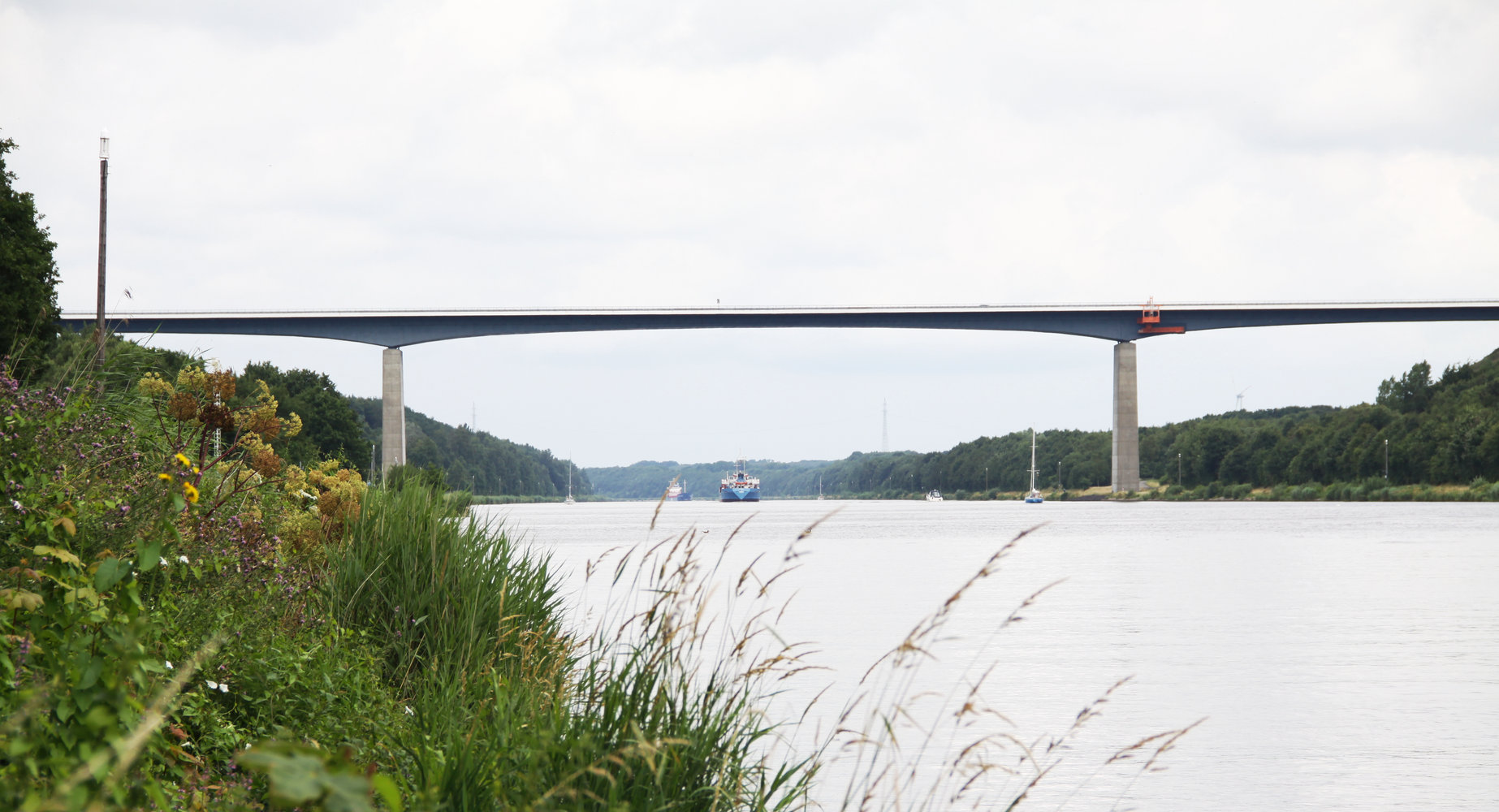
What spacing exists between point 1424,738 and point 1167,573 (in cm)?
1752

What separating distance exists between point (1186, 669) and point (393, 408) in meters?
72.8

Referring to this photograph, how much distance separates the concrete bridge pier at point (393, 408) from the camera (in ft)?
260

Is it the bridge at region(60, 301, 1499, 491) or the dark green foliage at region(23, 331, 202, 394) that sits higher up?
the bridge at region(60, 301, 1499, 491)

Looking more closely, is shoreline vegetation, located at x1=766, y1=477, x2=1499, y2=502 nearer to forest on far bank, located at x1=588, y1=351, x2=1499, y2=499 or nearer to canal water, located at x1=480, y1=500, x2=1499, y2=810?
forest on far bank, located at x1=588, y1=351, x2=1499, y2=499

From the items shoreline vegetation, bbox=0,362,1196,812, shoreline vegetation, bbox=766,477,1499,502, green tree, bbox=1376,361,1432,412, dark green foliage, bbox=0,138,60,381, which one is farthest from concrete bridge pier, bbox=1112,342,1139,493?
shoreline vegetation, bbox=0,362,1196,812

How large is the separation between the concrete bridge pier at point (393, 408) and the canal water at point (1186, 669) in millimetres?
50930

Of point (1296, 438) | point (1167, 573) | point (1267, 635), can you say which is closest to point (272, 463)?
point (1267, 635)

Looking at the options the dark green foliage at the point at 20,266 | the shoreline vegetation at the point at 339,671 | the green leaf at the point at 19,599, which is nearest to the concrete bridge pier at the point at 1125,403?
the dark green foliage at the point at 20,266

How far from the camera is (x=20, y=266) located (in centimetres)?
3853

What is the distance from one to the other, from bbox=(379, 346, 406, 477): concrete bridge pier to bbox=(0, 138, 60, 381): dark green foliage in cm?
3659

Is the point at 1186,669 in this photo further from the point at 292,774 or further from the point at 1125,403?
the point at 1125,403

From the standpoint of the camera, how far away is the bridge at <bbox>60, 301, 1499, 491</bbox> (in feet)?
279

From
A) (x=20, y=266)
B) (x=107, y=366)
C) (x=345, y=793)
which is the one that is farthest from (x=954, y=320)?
(x=345, y=793)

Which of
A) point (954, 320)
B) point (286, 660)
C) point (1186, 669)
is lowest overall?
point (1186, 669)
